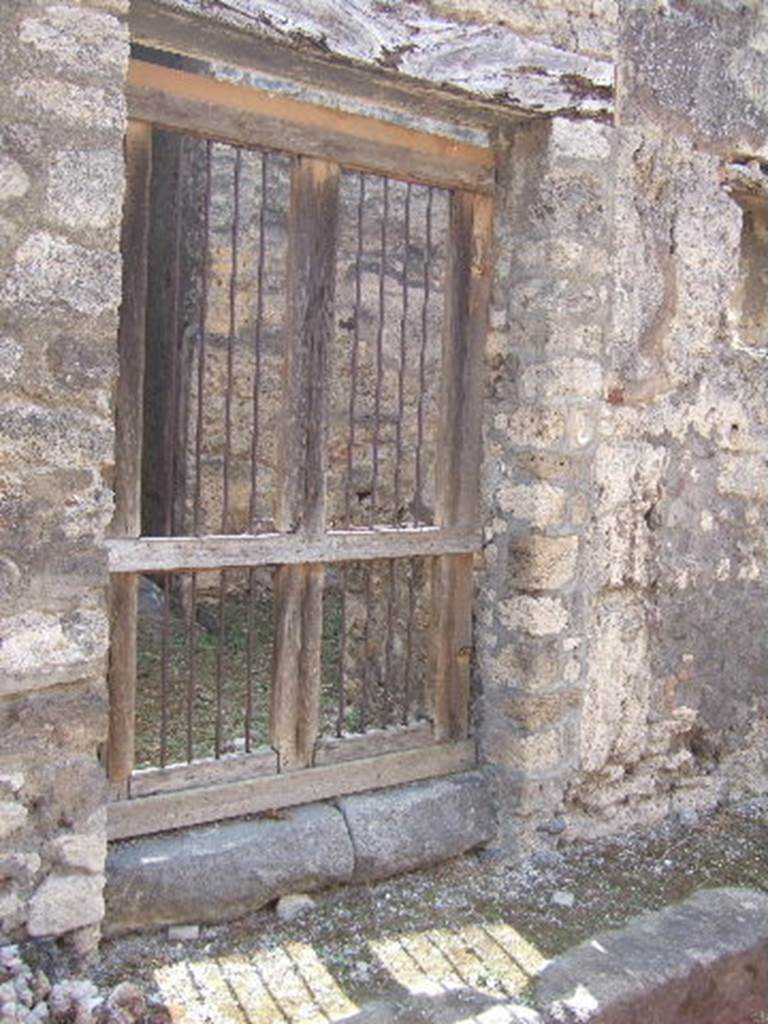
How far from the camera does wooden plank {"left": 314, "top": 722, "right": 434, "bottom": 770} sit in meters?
3.23

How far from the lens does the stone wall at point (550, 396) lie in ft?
7.59

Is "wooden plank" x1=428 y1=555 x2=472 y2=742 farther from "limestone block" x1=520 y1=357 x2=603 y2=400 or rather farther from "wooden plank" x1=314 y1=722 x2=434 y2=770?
"limestone block" x1=520 y1=357 x2=603 y2=400

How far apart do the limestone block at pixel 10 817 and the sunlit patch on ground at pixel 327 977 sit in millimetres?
571

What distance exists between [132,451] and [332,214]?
90 cm

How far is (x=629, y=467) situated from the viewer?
355cm

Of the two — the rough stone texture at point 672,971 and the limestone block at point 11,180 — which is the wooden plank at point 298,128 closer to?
the limestone block at point 11,180

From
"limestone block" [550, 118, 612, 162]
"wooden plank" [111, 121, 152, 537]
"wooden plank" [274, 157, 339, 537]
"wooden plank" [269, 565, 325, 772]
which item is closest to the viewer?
"wooden plank" [111, 121, 152, 537]

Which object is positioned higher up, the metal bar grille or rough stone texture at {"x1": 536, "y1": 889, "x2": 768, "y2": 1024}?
the metal bar grille

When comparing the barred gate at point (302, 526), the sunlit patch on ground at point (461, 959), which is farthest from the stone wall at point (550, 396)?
the sunlit patch on ground at point (461, 959)

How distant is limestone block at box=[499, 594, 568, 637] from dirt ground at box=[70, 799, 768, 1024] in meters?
0.75

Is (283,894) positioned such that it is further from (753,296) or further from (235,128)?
(753,296)

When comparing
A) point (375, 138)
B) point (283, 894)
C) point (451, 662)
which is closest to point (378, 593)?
point (451, 662)

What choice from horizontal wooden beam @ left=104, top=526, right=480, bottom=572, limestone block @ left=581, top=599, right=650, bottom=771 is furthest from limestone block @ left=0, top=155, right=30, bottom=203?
limestone block @ left=581, top=599, right=650, bottom=771

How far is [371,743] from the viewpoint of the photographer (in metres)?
3.32
